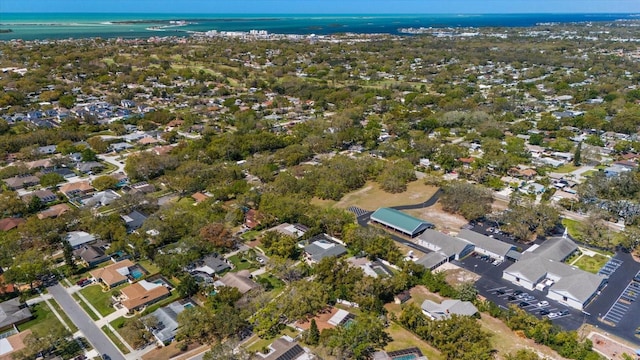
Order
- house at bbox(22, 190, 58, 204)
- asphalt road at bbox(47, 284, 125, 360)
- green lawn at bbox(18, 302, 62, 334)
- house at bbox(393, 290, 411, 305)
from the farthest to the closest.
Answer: house at bbox(22, 190, 58, 204), house at bbox(393, 290, 411, 305), green lawn at bbox(18, 302, 62, 334), asphalt road at bbox(47, 284, 125, 360)

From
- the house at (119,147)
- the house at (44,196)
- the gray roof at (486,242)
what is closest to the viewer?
the gray roof at (486,242)

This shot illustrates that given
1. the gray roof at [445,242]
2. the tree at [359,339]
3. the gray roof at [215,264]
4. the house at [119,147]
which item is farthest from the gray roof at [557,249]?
the house at [119,147]

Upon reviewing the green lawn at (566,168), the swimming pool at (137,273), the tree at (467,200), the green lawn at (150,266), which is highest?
the tree at (467,200)

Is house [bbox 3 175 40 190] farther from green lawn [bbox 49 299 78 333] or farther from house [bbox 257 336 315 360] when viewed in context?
house [bbox 257 336 315 360]

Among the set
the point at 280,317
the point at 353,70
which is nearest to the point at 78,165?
the point at 280,317

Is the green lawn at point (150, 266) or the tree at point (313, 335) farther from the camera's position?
the green lawn at point (150, 266)

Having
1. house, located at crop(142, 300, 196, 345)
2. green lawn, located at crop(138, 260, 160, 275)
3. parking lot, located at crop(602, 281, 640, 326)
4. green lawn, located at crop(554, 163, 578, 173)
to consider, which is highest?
green lawn, located at crop(554, 163, 578, 173)

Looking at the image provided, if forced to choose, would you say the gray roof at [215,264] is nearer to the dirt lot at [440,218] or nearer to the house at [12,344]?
the house at [12,344]

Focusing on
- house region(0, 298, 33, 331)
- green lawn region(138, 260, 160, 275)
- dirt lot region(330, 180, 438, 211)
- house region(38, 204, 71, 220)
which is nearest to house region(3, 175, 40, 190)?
house region(38, 204, 71, 220)
